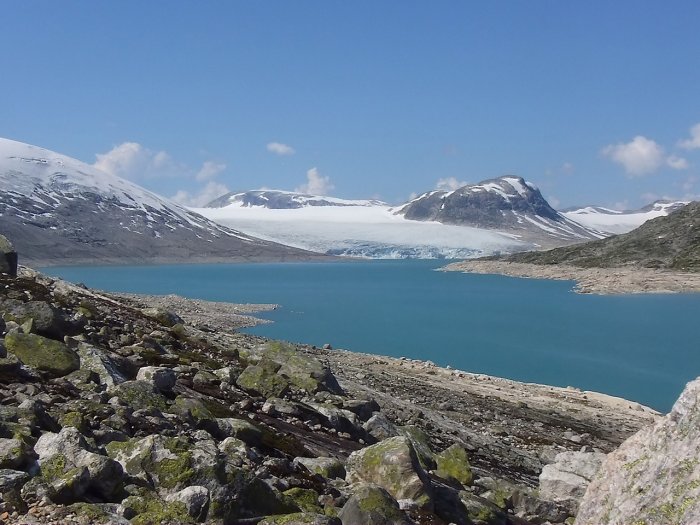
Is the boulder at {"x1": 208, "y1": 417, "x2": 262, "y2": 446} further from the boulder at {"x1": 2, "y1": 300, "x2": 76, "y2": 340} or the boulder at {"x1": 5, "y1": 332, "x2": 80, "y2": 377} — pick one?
the boulder at {"x1": 2, "y1": 300, "x2": 76, "y2": 340}

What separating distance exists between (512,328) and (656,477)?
62360 millimetres

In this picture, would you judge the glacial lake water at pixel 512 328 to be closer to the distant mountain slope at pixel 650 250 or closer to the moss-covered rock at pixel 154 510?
the distant mountain slope at pixel 650 250

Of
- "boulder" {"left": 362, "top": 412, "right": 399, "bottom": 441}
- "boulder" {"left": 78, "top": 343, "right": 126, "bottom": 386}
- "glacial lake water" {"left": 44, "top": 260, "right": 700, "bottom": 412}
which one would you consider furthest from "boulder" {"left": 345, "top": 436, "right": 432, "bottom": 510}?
"glacial lake water" {"left": 44, "top": 260, "right": 700, "bottom": 412}

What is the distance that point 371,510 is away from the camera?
6910 millimetres

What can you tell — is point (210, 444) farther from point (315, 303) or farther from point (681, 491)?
point (315, 303)

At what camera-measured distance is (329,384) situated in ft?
53.4

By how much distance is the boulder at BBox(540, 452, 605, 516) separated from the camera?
11.4 m

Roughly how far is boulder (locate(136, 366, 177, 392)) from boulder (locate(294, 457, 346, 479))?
2928 mm

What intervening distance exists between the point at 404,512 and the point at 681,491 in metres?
3.18

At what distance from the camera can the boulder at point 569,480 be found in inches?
448

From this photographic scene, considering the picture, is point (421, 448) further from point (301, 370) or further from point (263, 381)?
point (301, 370)

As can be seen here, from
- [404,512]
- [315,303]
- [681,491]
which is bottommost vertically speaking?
[315,303]

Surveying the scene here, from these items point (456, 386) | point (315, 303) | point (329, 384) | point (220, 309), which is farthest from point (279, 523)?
point (315, 303)

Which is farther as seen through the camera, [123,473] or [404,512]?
[404,512]
